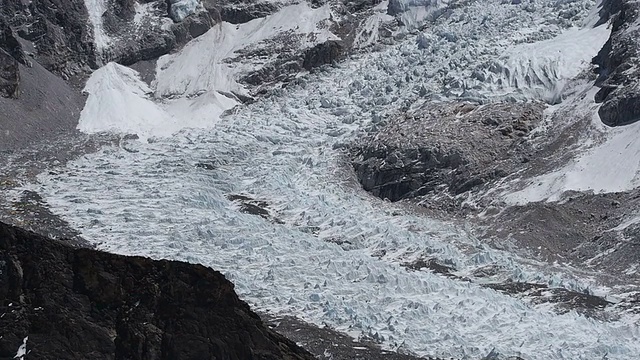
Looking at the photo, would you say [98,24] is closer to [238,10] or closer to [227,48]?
[227,48]

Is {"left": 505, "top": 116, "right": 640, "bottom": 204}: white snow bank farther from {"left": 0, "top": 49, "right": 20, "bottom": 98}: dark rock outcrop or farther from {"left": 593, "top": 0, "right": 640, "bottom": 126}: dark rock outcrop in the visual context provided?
{"left": 0, "top": 49, "right": 20, "bottom": 98}: dark rock outcrop

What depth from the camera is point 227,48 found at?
7850 centimetres

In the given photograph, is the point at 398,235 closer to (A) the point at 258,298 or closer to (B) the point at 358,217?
(B) the point at 358,217

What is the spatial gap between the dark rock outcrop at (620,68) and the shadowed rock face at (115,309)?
43.9 meters

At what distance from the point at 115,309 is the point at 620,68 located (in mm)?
49276

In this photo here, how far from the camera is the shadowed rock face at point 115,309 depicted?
51.9ft

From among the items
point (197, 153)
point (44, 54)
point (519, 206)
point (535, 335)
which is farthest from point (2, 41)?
point (535, 335)

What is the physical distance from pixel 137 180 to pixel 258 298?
17.0m

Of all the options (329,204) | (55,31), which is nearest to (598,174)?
(329,204)

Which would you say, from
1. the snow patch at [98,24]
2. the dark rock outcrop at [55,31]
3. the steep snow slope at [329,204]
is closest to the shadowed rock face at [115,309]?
the steep snow slope at [329,204]

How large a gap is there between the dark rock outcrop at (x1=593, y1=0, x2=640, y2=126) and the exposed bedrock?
4.09 m

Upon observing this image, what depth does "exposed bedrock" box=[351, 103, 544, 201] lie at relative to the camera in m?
58.2

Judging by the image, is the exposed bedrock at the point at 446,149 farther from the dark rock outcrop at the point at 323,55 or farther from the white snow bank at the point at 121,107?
the white snow bank at the point at 121,107

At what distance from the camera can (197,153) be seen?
61.4 metres
